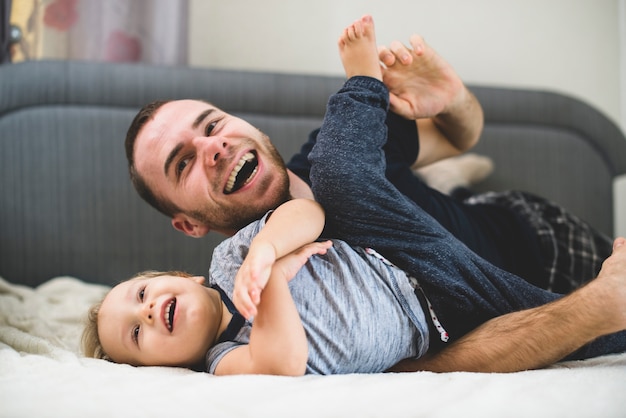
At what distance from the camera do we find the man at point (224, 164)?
977mm

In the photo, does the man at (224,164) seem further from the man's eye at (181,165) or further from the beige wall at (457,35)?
the beige wall at (457,35)

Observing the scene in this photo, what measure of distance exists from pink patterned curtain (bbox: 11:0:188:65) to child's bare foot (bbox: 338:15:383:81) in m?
0.87

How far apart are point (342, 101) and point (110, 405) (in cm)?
55

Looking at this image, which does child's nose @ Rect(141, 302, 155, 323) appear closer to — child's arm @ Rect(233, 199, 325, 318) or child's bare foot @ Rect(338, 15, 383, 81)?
child's arm @ Rect(233, 199, 325, 318)

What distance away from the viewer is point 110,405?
63 centimetres

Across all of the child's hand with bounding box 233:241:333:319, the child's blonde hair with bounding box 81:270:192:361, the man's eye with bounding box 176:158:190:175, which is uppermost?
the man's eye with bounding box 176:158:190:175

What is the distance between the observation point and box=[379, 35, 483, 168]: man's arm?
111 cm

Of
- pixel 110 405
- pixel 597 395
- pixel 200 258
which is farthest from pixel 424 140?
pixel 110 405

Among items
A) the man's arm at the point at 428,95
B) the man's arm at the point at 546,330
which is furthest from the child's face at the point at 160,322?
the man's arm at the point at 428,95

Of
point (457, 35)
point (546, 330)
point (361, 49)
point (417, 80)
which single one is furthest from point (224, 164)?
point (457, 35)

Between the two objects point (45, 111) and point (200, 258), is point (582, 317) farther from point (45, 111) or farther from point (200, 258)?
point (45, 111)

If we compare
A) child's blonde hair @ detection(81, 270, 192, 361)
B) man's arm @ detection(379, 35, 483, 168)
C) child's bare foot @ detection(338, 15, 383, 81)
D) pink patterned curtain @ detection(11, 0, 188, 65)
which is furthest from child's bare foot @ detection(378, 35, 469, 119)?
pink patterned curtain @ detection(11, 0, 188, 65)

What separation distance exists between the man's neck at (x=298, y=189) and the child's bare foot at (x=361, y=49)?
0.22m

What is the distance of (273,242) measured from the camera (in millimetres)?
775
